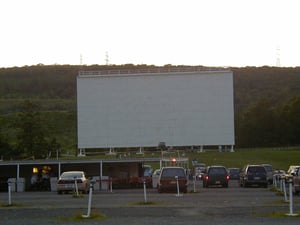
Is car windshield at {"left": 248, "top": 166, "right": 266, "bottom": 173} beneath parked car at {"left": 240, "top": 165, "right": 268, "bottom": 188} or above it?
above

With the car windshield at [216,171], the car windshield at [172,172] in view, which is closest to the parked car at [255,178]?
the car windshield at [216,171]

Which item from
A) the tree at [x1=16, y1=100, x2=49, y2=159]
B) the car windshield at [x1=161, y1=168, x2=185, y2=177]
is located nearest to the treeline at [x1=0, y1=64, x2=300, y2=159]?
the tree at [x1=16, y1=100, x2=49, y2=159]

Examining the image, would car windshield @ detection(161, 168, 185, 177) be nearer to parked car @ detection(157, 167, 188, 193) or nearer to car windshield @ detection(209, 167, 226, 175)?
parked car @ detection(157, 167, 188, 193)

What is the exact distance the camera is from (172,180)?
112 ft

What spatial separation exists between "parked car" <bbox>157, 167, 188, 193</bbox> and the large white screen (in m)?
50.6

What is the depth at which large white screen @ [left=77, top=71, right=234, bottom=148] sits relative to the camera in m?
85.1

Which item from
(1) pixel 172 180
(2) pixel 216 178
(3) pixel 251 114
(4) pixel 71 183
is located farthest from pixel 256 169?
(3) pixel 251 114

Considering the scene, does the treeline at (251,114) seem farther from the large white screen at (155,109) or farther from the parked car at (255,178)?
the parked car at (255,178)

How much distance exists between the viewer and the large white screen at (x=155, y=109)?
85125 millimetres

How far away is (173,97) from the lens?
86688mm

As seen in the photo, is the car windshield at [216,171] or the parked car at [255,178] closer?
the parked car at [255,178]

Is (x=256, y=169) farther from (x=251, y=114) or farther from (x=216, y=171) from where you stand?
(x=251, y=114)

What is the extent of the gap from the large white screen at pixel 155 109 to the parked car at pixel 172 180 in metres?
50.6

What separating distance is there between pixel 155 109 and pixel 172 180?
53.2 metres
